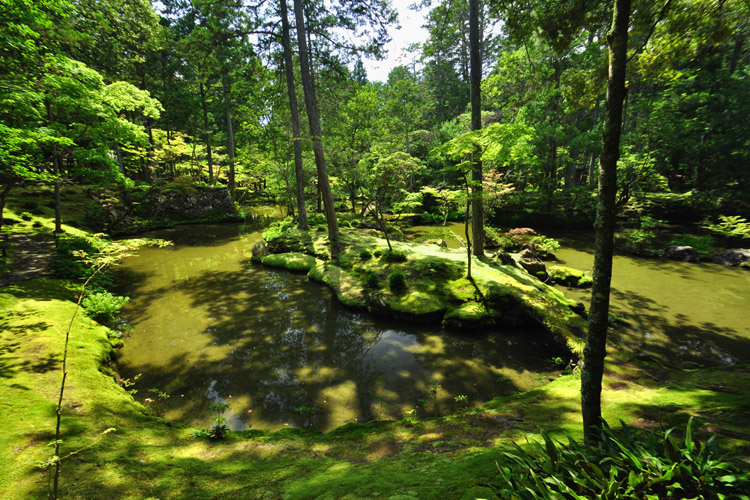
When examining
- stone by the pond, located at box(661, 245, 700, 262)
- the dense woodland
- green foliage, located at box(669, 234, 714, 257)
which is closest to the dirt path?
the dense woodland

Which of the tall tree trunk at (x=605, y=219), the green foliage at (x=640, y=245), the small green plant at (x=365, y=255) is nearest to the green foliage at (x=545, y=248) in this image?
the green foliage at (x=640, y=245)

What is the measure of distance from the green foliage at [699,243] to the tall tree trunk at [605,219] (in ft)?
55.9

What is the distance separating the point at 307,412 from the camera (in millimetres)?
5164

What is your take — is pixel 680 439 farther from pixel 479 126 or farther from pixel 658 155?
pixel 658 155

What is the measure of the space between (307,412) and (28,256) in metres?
11.9

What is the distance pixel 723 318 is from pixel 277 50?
21.0 metres

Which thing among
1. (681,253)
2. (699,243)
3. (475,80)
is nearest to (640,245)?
(681,253)

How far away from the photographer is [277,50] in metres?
15.1

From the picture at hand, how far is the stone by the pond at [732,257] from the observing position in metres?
12.6

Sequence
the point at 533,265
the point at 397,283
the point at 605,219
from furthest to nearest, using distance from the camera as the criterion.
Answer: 1. the point at 533,265
2. the point at 397,283
3. the point at 605,219

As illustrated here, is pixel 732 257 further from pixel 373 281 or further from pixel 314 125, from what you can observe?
pixel 314 125

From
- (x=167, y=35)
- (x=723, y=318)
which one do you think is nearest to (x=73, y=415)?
(x=723, y=318)

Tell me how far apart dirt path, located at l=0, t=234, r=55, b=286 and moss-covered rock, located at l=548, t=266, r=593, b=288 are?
1735 cm

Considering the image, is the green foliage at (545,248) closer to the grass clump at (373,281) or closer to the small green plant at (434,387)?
the grass clump at (373,281)
